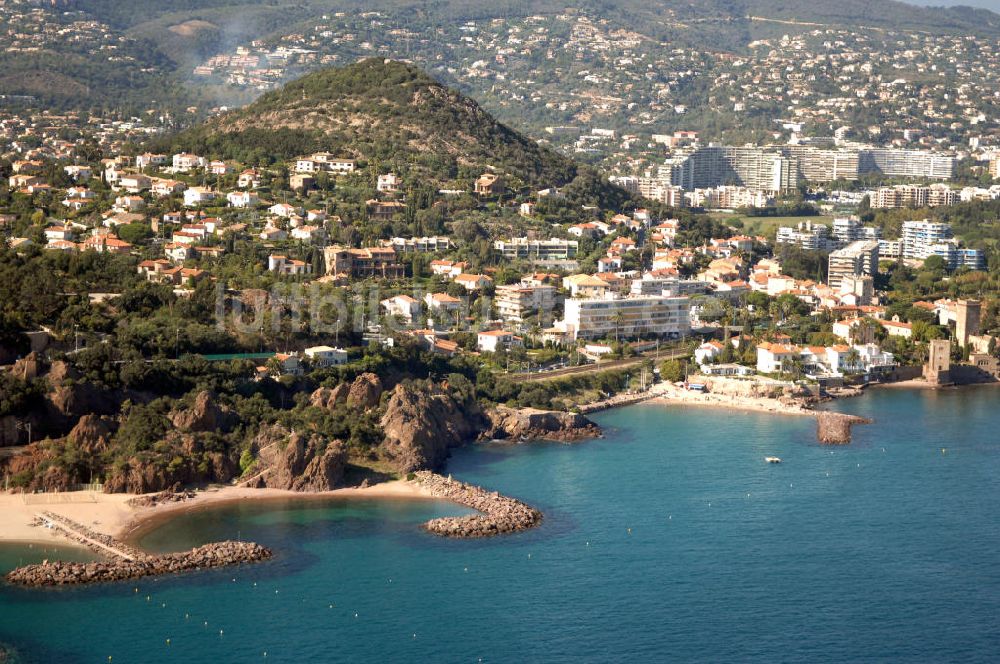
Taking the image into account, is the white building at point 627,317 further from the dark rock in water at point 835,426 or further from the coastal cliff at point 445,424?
the coastal cliff at point 445,424

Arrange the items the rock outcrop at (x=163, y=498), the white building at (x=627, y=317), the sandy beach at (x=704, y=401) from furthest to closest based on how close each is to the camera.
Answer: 1. the white building at (x=627, y=317)
2. the sandy beach at (x=704, y=401)
3. the rock outcrop at (x=163, y=498)

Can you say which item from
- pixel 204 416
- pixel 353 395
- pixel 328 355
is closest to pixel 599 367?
pixel 328 355

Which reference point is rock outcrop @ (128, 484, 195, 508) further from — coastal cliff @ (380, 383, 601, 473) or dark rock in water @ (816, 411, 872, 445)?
dark rock in water @ (816, 411, 872, 445)

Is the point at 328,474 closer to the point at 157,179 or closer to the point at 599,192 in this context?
the point at 157,179

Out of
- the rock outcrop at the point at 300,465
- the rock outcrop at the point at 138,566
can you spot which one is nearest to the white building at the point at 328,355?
the rock outcrop at the point at 300,465

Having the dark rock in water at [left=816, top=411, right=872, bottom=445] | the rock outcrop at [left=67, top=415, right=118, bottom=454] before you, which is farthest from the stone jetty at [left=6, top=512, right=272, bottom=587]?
the dark rock in water at [left=816, top=411, right=872, bottom=445]

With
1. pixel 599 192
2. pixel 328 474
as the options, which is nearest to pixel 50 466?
A: pixel 328 474

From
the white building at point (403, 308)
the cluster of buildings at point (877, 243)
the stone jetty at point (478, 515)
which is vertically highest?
the cluster of buildings at point (877, 243)
